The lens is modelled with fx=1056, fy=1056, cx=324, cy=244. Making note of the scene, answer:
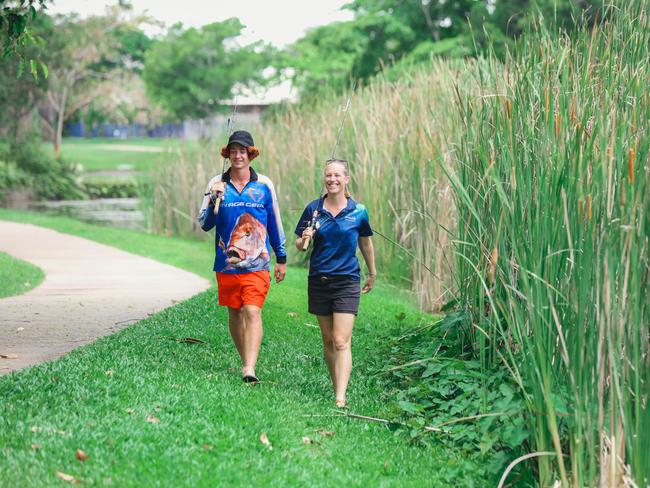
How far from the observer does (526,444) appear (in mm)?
5375

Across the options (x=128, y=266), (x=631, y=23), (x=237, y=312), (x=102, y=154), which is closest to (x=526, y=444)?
(x=237, y=312)

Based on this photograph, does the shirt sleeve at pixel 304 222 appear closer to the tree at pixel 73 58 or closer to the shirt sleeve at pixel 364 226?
the shirt sleeve at pixel 364 226

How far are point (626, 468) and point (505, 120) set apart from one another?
2359 mm

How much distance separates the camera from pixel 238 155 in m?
6.97

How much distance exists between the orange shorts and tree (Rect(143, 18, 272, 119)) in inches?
1940

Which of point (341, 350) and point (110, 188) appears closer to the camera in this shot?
point (341, 350)

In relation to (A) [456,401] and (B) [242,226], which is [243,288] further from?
(A) [456,401]

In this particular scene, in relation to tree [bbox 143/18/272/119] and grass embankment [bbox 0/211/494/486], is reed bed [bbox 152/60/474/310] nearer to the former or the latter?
grass embankment [bbox 0/211/494/486]

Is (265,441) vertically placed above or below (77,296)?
above

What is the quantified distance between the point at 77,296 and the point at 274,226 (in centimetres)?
485

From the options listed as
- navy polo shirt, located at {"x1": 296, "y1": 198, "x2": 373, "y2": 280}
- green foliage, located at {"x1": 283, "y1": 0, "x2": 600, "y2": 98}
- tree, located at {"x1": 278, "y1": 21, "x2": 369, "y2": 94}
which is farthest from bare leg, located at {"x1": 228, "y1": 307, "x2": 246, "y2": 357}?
tree, located at {"x1": 278, "y1": 21, "x2": 369, "y2": 94}

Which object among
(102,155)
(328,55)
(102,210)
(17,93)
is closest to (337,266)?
(102,210)

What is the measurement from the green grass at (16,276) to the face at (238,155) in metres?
5.32

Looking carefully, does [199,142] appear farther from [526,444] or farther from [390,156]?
[526,444]
